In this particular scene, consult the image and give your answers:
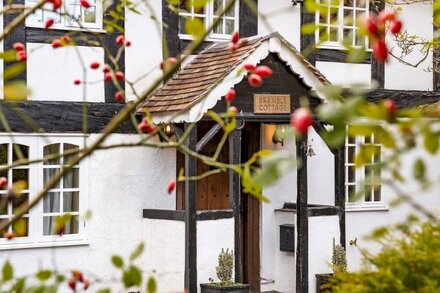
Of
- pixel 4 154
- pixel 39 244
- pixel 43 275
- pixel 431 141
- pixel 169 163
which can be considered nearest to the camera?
pixel 431 141

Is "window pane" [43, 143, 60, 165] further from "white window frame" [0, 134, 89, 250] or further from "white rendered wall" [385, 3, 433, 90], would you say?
"white rendered wall" [385, 3, 433, 90]

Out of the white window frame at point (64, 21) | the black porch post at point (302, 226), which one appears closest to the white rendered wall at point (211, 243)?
the black porch post at point (302, 226)

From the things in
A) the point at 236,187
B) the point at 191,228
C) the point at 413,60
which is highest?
the point at 413,60

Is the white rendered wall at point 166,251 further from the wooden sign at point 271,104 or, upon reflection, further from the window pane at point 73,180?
the wooden sign at point 271,104

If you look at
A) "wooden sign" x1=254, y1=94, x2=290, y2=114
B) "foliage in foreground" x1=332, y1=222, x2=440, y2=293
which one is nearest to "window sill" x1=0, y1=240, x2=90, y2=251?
"wooden sign" x1=254, y1=94, x2=290, y2=114

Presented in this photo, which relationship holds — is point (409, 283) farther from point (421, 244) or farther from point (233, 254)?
point (233, 254)

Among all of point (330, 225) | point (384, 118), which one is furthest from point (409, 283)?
point (330, 225)

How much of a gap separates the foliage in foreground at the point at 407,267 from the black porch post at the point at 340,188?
925cm

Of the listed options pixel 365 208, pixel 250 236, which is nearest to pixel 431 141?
pixel 250 236

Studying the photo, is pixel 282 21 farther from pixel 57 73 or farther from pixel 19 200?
pixel 19 200

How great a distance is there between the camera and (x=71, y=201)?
11648 millimetres

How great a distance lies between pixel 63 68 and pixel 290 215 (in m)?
3.68

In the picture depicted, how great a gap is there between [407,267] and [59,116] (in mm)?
8237

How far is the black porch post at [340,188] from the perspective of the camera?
12930mm
